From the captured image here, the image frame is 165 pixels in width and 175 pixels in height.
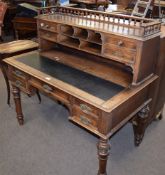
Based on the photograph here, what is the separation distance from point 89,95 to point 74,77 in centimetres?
28

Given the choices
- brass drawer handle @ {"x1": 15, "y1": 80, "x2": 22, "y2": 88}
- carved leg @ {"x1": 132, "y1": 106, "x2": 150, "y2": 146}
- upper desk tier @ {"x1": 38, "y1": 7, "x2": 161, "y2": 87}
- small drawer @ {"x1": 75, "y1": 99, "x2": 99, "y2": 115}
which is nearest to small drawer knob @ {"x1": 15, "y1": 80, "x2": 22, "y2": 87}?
brass drawer handle @ {"x1": 15, "y1": 80, "x2": 22, "y2": 88}

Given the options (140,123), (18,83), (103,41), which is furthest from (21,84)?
(140,123)

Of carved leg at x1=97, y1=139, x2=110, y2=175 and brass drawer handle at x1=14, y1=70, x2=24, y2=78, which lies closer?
carved leg at x1=97, y1=139, x2=110, y2=175

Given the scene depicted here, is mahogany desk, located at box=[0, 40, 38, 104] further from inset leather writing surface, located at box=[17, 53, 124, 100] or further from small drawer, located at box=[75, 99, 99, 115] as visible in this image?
small drawer, located at box=[75, 99, 99, 115]

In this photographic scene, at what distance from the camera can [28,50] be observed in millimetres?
2232

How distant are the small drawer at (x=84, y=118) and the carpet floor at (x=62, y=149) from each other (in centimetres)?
56

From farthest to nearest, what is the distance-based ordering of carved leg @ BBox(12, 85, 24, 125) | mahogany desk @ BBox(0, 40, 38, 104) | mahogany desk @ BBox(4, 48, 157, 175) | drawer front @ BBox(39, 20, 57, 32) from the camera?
mahogany desk @ BBox(0, 40, 38, 104)
carved leg @ BBox(12, 85, 24, 125)
drawer front @ BBox(39, 20, 57, 32)
mahogany desk @ BBox(4, 48, 157, 175)

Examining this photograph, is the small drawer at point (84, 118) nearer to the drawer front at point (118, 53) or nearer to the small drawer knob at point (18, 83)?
the drawer front at point (118, 53)

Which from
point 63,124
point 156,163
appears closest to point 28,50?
point 63,124

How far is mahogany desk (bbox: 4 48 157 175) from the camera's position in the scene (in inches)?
51.4

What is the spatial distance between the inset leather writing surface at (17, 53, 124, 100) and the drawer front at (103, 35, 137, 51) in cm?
27

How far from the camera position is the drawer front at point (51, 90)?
150 centimetres

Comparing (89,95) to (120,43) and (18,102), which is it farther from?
(18,102)

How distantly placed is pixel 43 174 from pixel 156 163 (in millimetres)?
960
